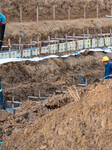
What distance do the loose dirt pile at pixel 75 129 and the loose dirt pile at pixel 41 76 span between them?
9739 millimetres

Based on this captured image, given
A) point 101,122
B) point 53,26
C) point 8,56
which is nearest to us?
point 101,122

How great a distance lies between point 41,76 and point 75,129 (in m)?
15.2

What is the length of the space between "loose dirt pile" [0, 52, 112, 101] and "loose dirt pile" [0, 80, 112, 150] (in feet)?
32.0

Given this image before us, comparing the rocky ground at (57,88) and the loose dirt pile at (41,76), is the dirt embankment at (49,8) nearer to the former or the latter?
the rocky ground at (57,88)

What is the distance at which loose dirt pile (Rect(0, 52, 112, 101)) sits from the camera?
16.6 metres

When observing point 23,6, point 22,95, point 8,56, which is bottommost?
point 22,95

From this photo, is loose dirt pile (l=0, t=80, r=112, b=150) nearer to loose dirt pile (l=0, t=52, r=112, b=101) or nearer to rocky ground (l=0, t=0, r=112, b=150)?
rocky ground (l=0, t=0, r=112, b=150)

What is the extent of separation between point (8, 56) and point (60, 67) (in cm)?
393

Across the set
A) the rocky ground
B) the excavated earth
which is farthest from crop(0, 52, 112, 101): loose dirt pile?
the excavated earth

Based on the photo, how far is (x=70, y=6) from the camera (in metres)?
44.7

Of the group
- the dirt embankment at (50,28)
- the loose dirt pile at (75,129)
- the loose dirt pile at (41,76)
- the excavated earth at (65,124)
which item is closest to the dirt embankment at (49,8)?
the dirt embankment at (50,28)

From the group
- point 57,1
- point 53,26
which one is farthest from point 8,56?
point 57,1

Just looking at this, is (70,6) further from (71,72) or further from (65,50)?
(71,72)

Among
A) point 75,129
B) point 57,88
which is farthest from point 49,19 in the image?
point 75,129
